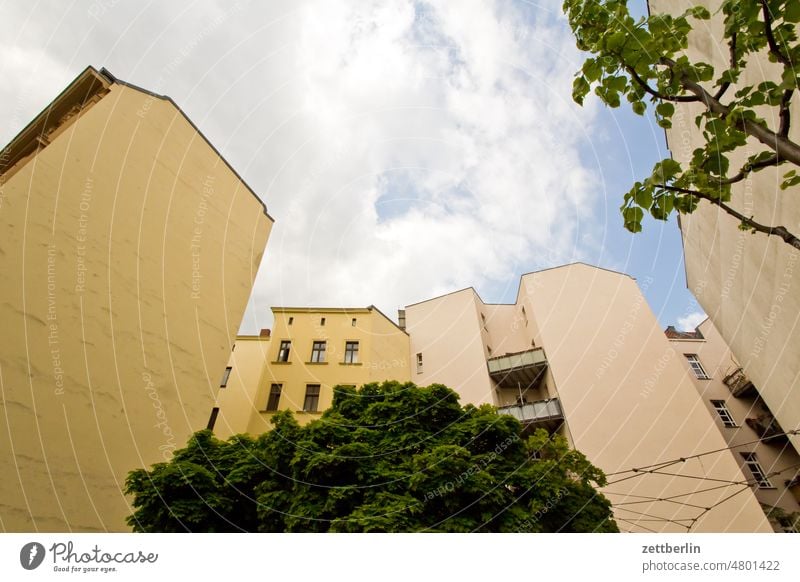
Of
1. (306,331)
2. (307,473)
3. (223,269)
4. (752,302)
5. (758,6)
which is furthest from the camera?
(306,331)

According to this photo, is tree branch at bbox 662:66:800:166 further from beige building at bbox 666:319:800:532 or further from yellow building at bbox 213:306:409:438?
beige building at bbox 666:319:800:532

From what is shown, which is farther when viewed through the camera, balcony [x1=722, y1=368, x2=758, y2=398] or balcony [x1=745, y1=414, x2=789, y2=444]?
balcony [x1=722, y1=368, x2=758, y2=398]

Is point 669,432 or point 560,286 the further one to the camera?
point 560,286

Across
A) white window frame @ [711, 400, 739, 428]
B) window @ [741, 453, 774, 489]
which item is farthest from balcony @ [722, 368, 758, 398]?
window @ [741, 453, 774, 489]

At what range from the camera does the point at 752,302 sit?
837 cm

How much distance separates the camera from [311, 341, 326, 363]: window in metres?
18.6

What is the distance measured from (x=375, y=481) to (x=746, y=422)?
68.3 ft

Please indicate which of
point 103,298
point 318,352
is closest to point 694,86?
point 103,298

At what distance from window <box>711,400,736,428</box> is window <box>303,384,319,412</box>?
20385 mm

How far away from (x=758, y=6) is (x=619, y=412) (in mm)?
16166

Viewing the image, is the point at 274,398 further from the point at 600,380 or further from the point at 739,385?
the point at 739,385
